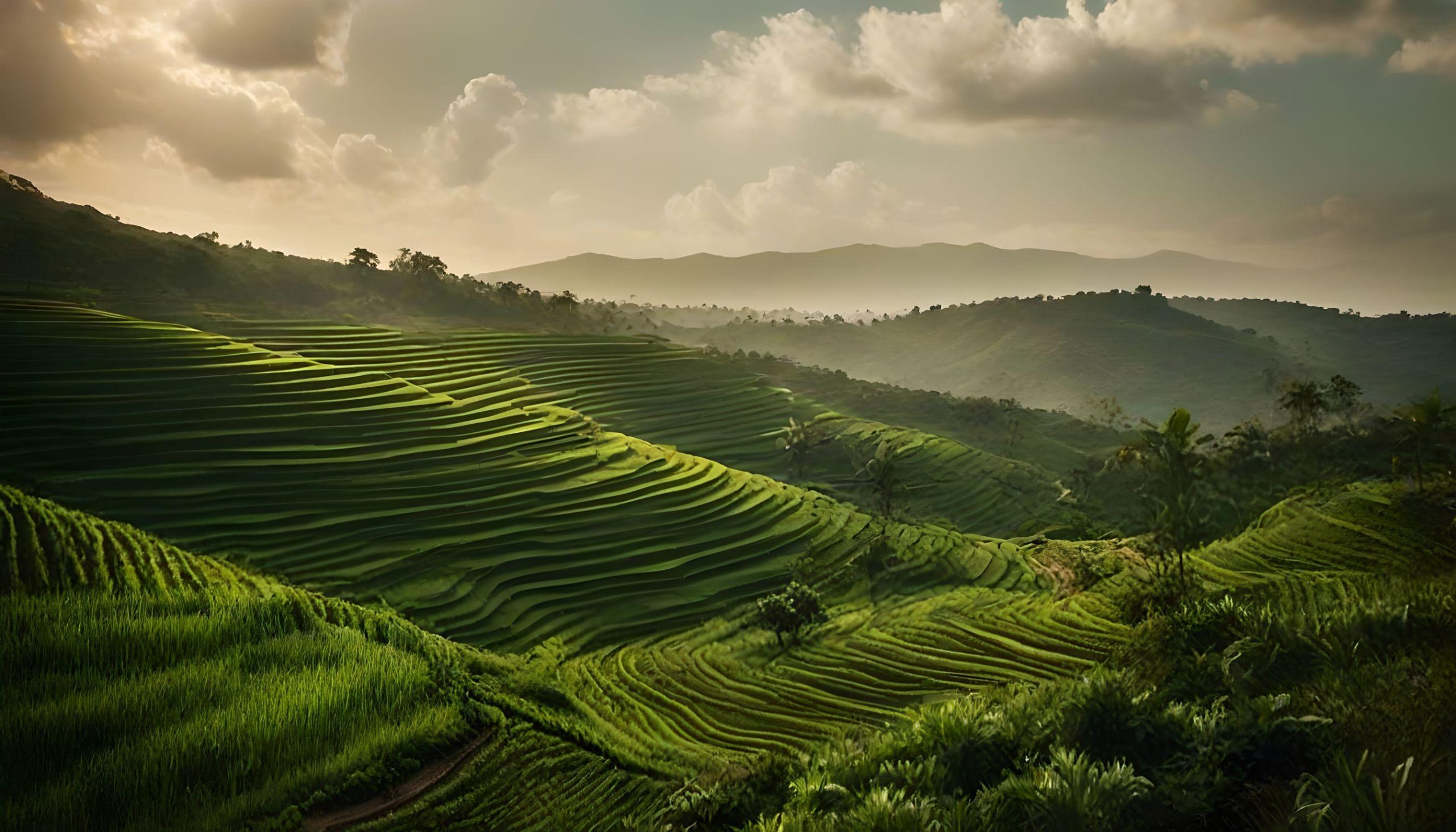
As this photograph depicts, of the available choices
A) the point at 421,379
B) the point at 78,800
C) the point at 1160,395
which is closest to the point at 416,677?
the point at 78,800

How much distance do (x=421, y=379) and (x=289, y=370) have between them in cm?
543

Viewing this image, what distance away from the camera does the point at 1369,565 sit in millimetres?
13992

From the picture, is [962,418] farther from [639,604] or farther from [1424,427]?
[639,604]

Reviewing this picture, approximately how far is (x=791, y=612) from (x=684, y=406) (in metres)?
23.9

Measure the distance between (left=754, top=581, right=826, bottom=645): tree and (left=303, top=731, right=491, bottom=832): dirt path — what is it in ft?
28.6

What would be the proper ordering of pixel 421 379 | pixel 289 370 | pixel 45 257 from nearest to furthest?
pixel 289 370 → pixel 421 379 → pixel 45 257

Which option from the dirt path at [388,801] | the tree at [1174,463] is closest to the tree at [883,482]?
the tree at [1174,463]

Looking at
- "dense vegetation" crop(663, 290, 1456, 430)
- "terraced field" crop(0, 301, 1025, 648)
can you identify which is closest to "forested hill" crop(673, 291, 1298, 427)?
"dense vegetation" crop(663, 290, 1456, 430)

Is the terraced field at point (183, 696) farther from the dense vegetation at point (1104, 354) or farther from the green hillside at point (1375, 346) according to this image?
the green hillside at point (1375, 346)

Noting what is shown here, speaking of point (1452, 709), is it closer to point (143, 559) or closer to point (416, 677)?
point (416, 677)

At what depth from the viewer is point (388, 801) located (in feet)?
25.5

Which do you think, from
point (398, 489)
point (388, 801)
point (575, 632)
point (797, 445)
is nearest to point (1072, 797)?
point (388, 801)

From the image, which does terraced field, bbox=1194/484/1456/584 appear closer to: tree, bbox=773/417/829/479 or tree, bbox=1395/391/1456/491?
tree, bbox=1395/391/1456/491

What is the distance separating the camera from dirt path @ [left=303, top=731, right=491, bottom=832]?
7273 mm
